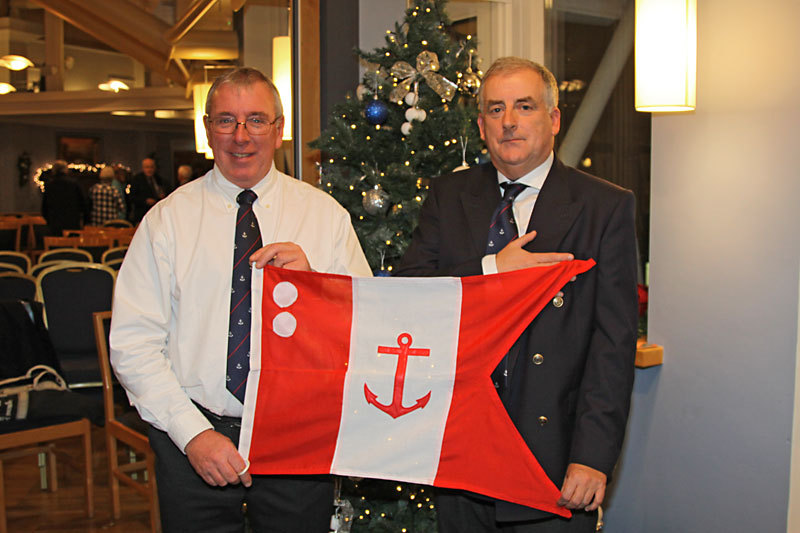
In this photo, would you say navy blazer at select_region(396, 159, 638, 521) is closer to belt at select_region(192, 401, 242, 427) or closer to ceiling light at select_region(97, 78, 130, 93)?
belt at select_region(192, 401, 242, 427)

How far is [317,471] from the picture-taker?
2.02 m

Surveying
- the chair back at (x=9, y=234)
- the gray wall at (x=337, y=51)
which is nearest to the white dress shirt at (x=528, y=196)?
the gray wall at (x=337, y=51)

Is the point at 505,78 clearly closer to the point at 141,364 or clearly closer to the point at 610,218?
the point at 610,218

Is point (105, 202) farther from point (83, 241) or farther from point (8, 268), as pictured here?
point (8, 268)

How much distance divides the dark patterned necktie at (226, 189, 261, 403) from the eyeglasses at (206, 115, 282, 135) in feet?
0.74

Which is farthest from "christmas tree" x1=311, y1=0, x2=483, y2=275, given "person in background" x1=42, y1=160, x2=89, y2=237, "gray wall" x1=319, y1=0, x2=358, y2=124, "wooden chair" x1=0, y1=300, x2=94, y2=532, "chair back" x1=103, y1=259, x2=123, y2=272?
"person in background" x1=42, y1=160, x2=89, y2=237

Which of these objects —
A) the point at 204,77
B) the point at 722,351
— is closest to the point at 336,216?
the point at 722,351

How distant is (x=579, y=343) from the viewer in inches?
72.2

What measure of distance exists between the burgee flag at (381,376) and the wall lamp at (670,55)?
63.1 inches

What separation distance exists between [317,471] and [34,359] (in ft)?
9.14

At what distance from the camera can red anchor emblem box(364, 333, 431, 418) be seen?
6.56 feet

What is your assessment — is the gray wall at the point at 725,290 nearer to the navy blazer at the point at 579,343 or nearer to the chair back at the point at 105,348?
the navy blazer at the point at 579,343

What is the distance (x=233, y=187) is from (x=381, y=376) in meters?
0.67

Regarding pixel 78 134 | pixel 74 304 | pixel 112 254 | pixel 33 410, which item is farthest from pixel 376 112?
pixel 78 134
